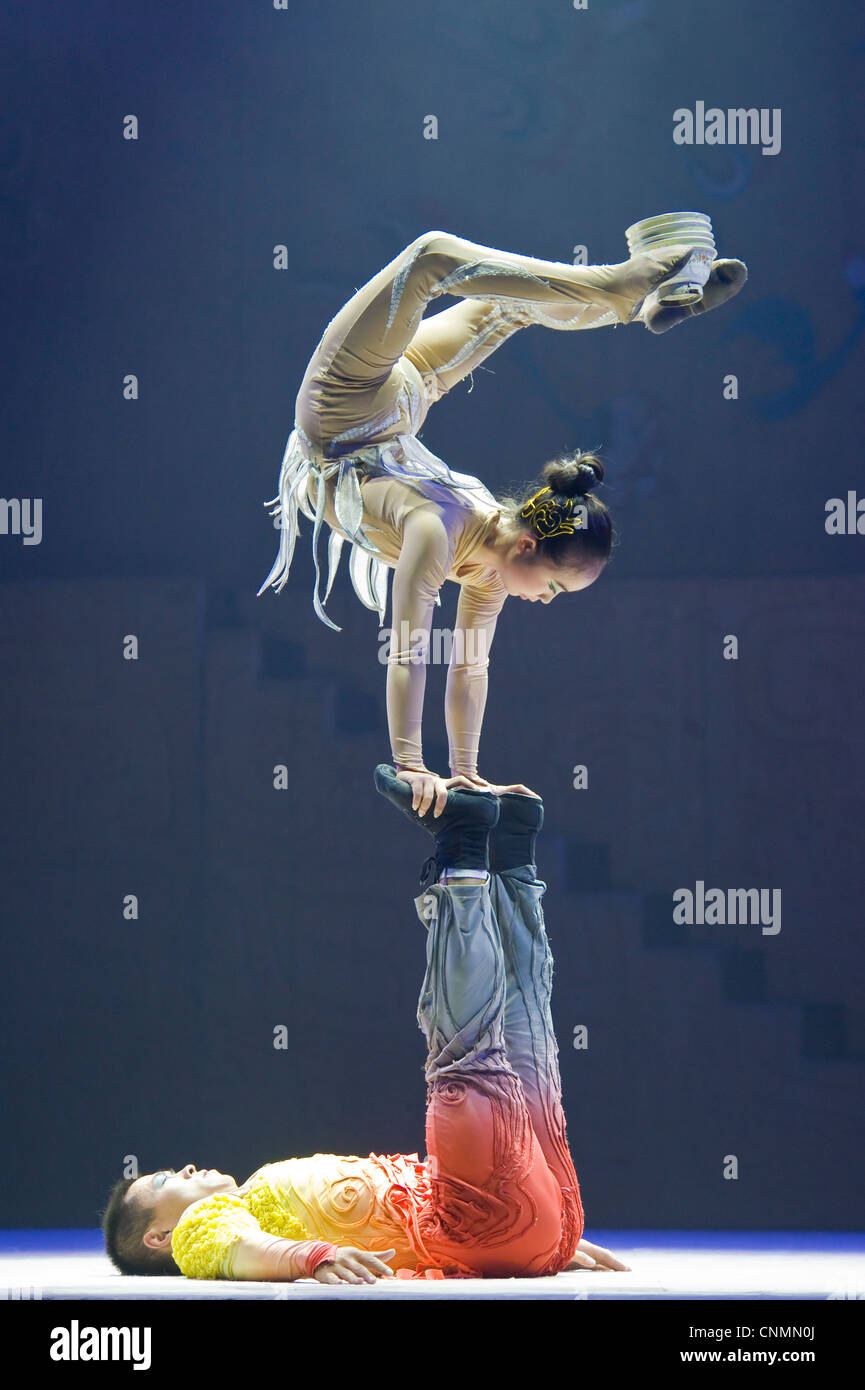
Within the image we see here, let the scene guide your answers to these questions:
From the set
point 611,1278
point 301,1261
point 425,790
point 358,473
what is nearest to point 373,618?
point 358,473

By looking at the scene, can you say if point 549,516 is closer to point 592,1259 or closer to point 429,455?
point 429,455

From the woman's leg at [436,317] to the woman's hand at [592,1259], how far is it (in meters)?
1.63

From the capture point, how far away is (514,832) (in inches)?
112

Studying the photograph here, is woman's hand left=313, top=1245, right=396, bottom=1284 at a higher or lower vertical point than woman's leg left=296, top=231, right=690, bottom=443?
lower

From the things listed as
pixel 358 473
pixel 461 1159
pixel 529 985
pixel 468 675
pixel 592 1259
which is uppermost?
pixel 358 473

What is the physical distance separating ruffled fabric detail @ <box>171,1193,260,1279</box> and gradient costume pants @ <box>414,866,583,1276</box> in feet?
1.07

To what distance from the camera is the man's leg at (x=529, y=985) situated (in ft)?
8.89

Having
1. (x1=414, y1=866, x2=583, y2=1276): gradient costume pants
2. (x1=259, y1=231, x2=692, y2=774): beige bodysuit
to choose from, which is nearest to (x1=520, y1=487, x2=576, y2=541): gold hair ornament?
(x1=259, y1=231, x2=692, y2=774): beige bodysuit

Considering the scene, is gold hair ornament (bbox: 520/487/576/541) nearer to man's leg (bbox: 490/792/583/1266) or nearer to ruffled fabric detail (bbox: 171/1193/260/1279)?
man's leg (bbox: 490/792/583/1266)

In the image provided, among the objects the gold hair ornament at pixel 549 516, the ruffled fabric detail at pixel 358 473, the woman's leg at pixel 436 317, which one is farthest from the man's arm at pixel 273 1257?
the woman's leg at pixel 436 317

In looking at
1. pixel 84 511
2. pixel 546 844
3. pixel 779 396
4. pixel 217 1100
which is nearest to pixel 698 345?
pixel 779 396

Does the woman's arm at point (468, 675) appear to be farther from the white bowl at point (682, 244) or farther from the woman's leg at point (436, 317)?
the white bowl at point (682, 244)

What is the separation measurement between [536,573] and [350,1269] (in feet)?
4.25

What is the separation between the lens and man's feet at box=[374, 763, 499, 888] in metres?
2.69
